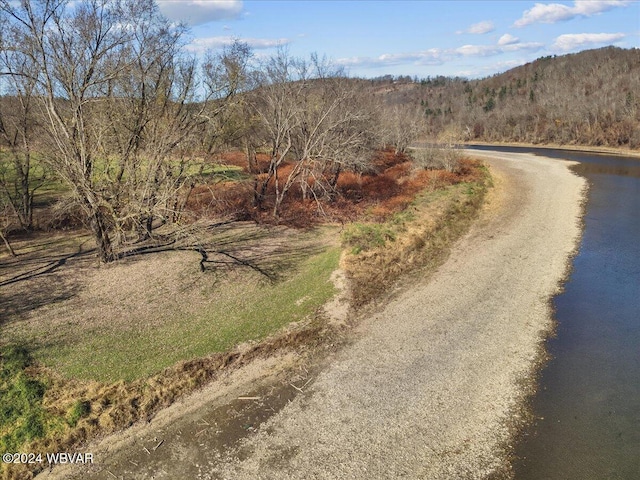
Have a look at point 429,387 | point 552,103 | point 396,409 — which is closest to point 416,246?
point 429,387

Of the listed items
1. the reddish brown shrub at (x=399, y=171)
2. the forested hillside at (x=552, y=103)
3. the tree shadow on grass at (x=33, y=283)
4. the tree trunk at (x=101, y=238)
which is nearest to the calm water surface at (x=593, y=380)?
the tree shadow on grass at (x=33, y=283)

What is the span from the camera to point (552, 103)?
87312 millimetres

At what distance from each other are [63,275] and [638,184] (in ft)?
148

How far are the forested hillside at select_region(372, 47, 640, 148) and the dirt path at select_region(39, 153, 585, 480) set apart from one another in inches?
1482

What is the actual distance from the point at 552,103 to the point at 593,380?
88916 mm

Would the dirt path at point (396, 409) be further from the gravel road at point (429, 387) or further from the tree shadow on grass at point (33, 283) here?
the tree shadow on grass at point (33, 283)

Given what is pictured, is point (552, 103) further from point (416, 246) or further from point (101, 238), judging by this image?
point (101, 238)

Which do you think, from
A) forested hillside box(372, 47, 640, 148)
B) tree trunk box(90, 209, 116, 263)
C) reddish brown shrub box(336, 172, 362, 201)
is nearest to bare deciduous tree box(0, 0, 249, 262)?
tree trunk box(90, 209, 116, 263)

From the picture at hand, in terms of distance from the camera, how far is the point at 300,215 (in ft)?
92.3

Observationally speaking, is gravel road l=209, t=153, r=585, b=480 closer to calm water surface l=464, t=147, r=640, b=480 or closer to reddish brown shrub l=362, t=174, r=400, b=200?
calm water surface l=464, t=147, r=640, b=480

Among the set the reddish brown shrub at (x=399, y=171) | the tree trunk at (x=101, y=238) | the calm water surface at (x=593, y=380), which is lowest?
the calm water surface at (x=593, y=380)

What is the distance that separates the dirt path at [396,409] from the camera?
997 centimetres

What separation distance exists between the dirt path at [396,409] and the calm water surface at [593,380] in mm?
638

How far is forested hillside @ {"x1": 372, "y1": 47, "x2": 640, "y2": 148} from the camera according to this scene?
7284cm
